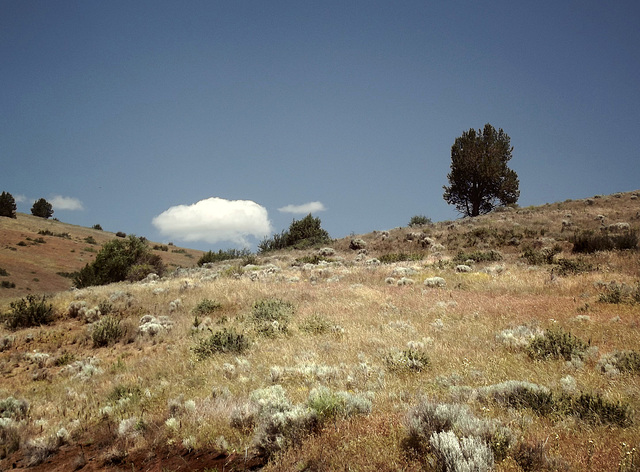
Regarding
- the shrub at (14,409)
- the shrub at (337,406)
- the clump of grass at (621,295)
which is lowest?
the shrub at (14,409)

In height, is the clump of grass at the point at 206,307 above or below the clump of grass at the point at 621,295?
below

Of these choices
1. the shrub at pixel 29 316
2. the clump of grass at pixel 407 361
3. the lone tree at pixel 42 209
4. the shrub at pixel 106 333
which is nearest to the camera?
the clump of grass at pixel 407 361

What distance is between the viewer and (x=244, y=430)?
490 centimetres

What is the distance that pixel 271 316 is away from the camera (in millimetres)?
11000

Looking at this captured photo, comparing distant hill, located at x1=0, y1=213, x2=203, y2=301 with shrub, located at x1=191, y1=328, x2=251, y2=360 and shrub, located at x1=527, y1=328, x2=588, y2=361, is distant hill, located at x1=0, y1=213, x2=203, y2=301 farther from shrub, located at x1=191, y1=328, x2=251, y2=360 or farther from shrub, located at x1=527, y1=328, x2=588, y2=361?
shrub, located at x1=527, y1=328, x2=588, y2=361

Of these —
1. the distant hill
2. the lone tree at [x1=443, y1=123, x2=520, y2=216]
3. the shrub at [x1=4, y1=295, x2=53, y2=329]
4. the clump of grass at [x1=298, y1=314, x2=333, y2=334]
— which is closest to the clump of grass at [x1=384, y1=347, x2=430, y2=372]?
the clump of grass at [x1=298, y1=314, x2=333, y2=334]

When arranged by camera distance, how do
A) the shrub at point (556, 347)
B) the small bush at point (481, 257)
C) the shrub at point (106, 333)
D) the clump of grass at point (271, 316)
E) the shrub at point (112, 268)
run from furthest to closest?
the shrub at point (112, 268), the small bush at point (481, 257), the shrub at point (106, 333), the clump of grass at point (271, 316), the shrub at point (556, 347)

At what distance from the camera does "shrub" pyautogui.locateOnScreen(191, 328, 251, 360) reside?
8625 mm

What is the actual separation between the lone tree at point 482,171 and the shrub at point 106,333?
4469 cm

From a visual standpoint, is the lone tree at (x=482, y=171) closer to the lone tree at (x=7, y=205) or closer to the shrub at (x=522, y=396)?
the shrub at (x=522, y=396)

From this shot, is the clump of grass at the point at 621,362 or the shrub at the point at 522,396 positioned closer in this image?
the shrub at the point at 522,396

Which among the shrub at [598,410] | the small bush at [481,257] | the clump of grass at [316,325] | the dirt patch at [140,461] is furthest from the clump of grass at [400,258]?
the dirt patch at [140,461]

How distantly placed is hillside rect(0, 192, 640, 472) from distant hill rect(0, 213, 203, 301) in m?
22.8

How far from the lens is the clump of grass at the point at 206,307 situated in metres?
12.6
